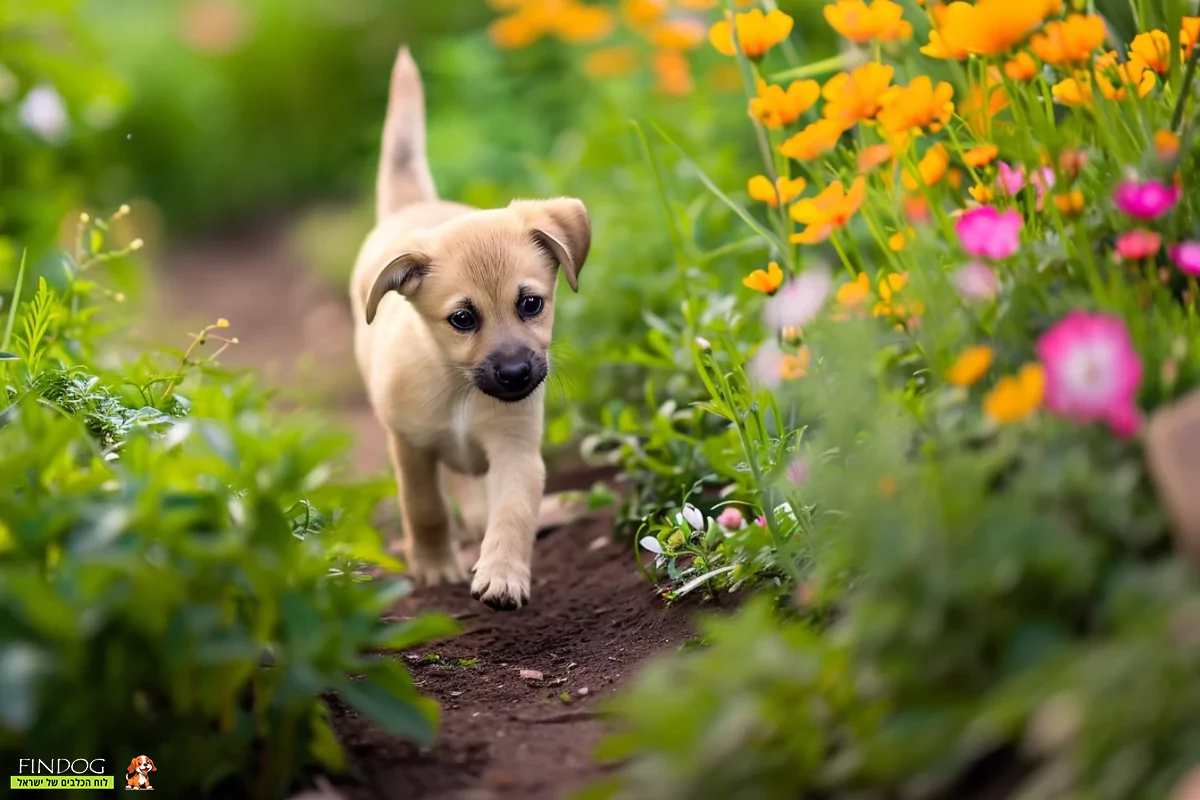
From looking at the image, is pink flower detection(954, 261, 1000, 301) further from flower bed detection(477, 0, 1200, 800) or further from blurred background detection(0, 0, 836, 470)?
blurred background detection(0, 0, 836, 470)

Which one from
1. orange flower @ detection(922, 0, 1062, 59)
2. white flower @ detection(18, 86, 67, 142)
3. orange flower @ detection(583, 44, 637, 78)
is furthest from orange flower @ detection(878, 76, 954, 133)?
white flower @ detection(18, 86, 67, 142)

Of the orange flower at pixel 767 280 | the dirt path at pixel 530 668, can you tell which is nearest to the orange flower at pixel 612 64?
the dirt path at pixel 530 668

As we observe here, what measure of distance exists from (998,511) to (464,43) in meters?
5.66

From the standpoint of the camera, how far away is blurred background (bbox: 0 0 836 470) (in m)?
4.23

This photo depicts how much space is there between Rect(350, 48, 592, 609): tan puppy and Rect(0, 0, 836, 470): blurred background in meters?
0.34

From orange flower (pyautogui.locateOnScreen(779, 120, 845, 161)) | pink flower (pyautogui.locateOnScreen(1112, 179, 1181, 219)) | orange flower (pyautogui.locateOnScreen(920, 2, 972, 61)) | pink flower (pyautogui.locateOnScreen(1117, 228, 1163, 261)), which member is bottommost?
pink flower (pyautogui.locateOnScreen(1117, 228, 1163, 261))

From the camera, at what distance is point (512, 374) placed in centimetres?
297

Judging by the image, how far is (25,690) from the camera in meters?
1.63

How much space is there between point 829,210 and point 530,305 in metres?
1.14

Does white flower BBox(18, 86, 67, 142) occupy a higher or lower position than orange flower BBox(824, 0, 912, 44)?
higher

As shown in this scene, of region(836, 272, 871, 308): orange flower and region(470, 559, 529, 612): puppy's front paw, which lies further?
region(470, 559, 529, 612): puppy's front paw

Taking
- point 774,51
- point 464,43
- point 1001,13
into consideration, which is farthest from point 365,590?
point 464,43

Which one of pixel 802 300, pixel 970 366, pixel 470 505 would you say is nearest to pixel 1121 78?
pixel 802 300

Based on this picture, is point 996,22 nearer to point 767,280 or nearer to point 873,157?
point 873,157
